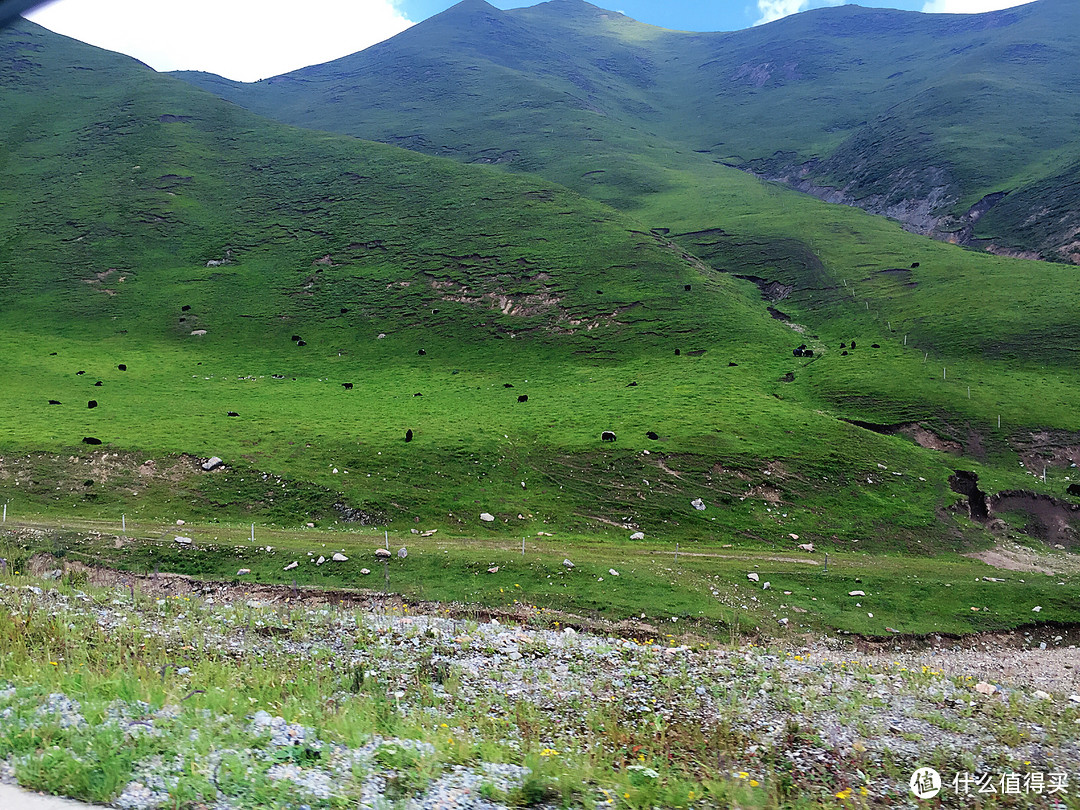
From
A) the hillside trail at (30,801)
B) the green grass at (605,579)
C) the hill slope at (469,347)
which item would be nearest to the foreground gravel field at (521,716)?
the hillside trail at (30,801)

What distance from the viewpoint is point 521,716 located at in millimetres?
13359

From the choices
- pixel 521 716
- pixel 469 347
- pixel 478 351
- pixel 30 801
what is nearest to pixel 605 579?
pixel 521 716

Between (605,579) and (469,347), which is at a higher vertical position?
(469,347)

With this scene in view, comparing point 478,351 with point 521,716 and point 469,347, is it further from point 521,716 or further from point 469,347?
point 521,716

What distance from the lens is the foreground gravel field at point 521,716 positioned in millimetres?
8180

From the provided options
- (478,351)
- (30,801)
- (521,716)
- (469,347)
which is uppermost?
(30,801)

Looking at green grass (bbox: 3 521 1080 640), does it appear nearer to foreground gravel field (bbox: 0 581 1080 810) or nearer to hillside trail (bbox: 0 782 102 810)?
foreground gravel field (bbox: 0 581 1080 810)

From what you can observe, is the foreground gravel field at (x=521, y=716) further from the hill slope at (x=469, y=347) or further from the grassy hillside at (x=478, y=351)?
the hill slope at (x=469, y=347)

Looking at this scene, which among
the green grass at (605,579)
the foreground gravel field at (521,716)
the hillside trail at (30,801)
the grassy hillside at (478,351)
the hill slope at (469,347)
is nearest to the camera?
the hillside trail at (30,801)

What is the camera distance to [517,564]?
94.5ft

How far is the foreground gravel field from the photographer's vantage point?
8.18m

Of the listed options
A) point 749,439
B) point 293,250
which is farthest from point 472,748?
point 293,250

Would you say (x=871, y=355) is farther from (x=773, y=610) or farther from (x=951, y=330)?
(x=773, y=610)

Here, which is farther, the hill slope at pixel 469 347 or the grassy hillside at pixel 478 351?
the hill slope at pixel 469 347
